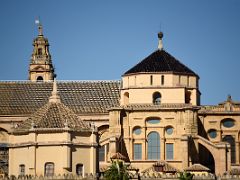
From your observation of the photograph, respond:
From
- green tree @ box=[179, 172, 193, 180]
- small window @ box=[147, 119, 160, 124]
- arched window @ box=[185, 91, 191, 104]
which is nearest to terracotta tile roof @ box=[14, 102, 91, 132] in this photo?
green tree @ box=[179, 172, 193, 180]

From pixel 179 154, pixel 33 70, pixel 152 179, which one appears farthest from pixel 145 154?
pixel 33 70

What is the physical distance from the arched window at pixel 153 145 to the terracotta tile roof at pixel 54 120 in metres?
18.5

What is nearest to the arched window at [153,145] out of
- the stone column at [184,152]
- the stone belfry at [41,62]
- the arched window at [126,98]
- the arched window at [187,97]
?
the stone column at [184,152]

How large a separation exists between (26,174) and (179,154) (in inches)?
965

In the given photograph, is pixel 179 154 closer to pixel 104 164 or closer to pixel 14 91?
pixel 104 164

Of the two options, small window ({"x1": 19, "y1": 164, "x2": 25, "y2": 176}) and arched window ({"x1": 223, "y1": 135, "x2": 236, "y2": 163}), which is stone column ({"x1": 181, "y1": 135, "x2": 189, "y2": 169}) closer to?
arched window ({"x1": 223, "y1": 135, "x2": 236, "y2": 163})

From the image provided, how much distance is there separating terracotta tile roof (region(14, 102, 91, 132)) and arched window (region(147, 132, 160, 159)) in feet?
60.6

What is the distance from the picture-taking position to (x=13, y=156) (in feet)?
355

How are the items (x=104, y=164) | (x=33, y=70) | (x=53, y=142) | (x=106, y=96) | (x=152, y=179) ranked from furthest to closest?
(x=33, y=70), (x=106, y=96), (x=104, y=164), (x=152, y=179), (x=53, y=142)

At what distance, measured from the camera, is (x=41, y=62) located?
565 ft

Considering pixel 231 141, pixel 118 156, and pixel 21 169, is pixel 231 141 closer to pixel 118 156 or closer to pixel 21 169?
pixel 118 156

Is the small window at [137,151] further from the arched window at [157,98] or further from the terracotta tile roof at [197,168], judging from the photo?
the terracotta tile roof at [197,168]

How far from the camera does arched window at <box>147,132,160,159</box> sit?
126 meters

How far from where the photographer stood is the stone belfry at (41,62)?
17100 cm
